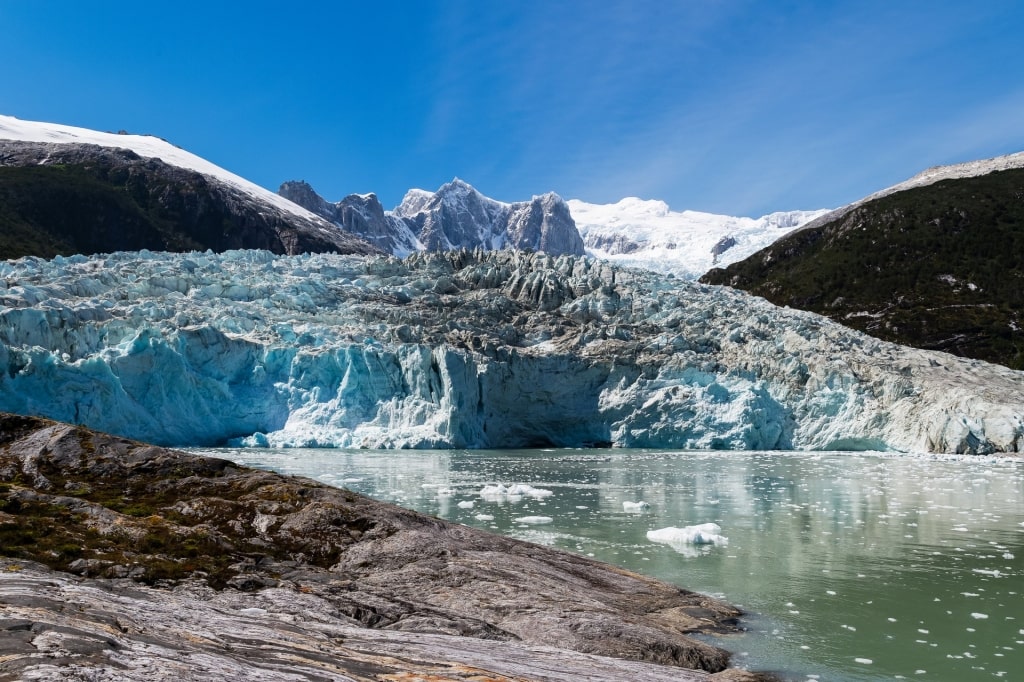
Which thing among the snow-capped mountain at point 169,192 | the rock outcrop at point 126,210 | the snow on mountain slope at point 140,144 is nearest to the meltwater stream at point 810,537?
the rock outcrop at point 126,210

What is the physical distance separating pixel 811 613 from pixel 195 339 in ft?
92.0

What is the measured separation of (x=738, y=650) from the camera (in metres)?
6.50

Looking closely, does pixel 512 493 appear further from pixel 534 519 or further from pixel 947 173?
pixel 947 173

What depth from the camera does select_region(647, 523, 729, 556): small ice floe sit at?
448 inches

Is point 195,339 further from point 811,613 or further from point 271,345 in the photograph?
point 811,613

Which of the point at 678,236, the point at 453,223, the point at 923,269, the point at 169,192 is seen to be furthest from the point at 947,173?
the point at 169,192

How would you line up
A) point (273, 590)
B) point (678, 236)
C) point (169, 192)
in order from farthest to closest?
1. point (678, 236)
2. point (169, 192)
3. point (273, 590)

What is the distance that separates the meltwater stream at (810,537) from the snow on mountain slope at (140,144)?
118337 millimetres

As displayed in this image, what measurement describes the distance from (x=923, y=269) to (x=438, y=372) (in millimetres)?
60432

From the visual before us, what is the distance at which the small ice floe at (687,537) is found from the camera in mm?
11383

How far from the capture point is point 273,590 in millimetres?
5836

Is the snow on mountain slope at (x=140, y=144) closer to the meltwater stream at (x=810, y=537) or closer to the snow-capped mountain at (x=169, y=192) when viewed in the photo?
the snow-capped mountain at (x=169, y=192)

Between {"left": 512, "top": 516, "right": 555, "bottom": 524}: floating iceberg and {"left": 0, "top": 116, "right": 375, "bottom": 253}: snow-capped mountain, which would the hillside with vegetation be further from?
{"left": 0, "top": 116, "right": 375, "bottom": 253}: snow-capped mountain

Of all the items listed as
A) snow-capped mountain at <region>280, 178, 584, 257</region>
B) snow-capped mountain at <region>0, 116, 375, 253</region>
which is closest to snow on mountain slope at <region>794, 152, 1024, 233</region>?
snow-capped mountain at <region>280, 178, 584, 257</region>
